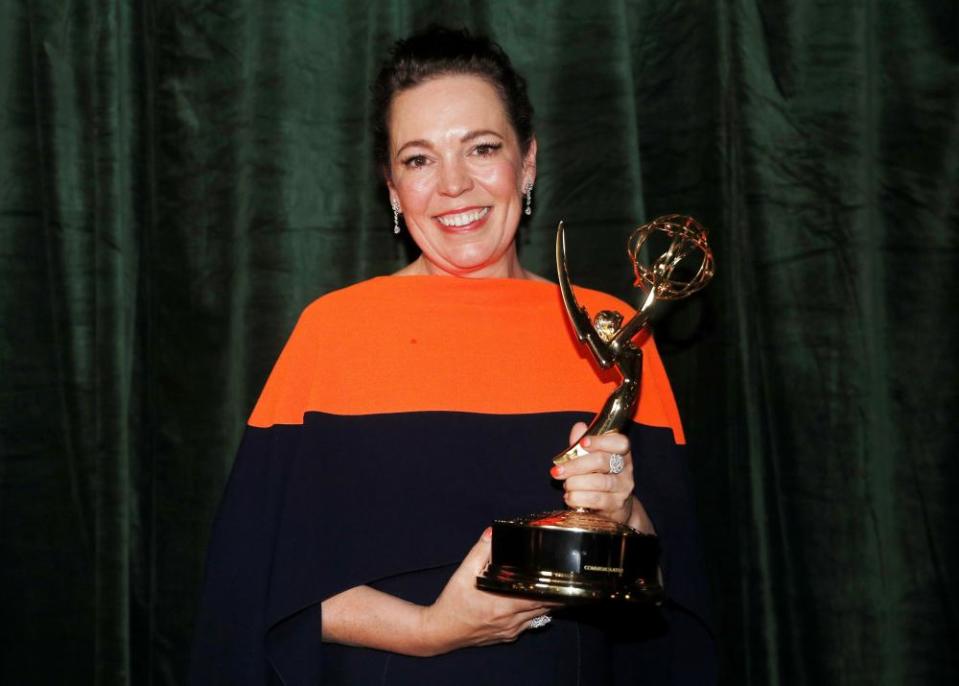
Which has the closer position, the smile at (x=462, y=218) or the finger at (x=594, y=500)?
the finger at (x=594, y=500)

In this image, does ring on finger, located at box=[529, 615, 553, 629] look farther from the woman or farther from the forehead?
the forehead

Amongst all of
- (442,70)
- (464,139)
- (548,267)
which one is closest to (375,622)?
(464,139)

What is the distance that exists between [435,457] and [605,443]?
0.28 metres

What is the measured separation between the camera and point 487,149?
68.2 inches

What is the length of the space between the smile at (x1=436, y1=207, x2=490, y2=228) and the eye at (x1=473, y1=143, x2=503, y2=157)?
0.28 ft

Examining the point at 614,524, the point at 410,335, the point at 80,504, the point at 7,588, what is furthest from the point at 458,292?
the point at 7,588

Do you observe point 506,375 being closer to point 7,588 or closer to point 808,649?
point 808,649

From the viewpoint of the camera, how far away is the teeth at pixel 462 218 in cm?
175

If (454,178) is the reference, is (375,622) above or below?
below

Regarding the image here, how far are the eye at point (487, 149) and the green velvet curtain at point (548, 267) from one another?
515 mm

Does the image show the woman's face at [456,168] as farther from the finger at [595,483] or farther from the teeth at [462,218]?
the finger at [595,483]

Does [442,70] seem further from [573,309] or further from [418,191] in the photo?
[573,309]

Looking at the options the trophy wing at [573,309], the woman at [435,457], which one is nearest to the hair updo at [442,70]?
the woman at [435,457]

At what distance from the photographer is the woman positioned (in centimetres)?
153
